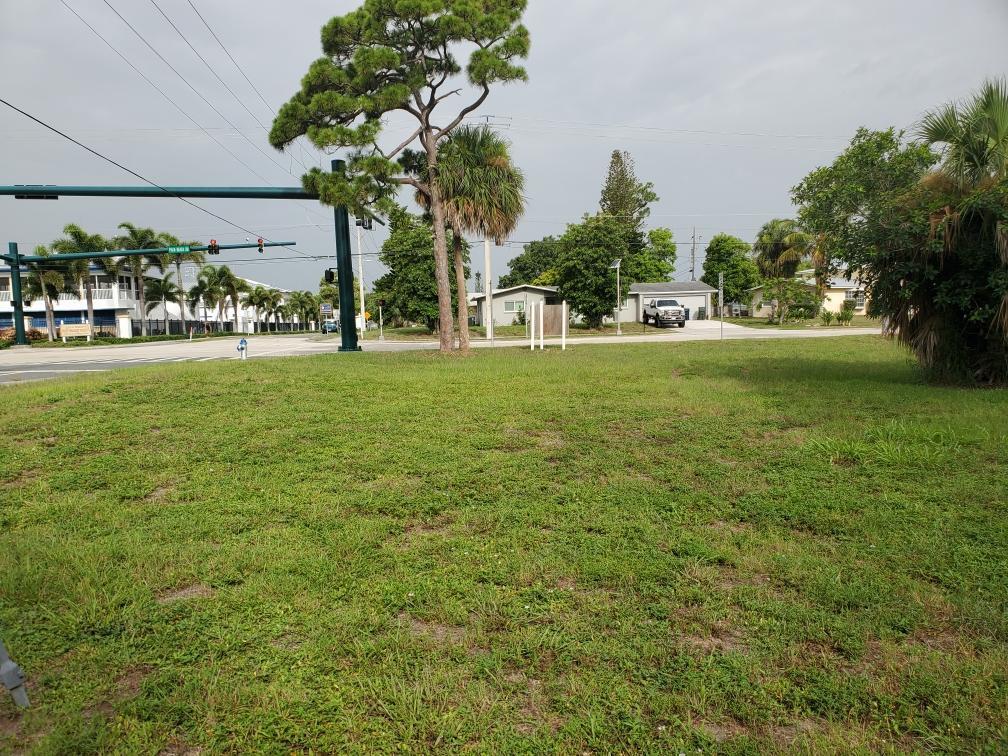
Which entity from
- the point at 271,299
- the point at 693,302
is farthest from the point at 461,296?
the point at 271,299

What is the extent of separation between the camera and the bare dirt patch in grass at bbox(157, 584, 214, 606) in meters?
3.26

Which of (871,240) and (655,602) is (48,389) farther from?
(871,240)

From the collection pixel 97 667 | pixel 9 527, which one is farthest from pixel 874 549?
pixel 9 527

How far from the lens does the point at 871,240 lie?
905cm

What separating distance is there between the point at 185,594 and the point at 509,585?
1.85m

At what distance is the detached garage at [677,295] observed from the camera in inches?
2004

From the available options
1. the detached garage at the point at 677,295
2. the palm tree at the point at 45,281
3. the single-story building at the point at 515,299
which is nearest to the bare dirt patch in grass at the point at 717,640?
the single-story building at the point at 515,299

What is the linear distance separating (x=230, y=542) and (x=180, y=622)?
3.31 ft

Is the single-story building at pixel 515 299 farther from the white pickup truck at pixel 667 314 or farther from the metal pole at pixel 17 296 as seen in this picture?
the metal pole at pixel 17 296

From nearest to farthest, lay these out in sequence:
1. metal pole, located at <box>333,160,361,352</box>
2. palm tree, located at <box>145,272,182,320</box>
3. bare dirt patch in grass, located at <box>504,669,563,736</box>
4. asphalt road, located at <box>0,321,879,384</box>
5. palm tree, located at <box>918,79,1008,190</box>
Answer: bare dirt patch in grass, located at <box>504,669,563,736</box> → palm tree, located at <box>918,79,1008,190</box> → asphalt road, located at <box>0,321,879,384</box> → metal pole, located at <box>333,160,361,352</box> → palm tree, located at <box>145,272,182,320</box>

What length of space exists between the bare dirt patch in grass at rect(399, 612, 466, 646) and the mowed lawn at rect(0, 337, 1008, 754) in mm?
18

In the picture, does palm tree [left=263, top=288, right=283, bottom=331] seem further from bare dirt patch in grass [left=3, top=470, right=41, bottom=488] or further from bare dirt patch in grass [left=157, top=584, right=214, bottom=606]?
bare dirt patch in grass [left=157, top=584, right=214, bottom=606]

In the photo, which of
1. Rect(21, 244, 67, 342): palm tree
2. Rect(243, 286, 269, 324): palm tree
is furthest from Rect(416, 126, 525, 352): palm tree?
Rect(243, 286, 269, 324): palm tree

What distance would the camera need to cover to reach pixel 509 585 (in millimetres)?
3371
